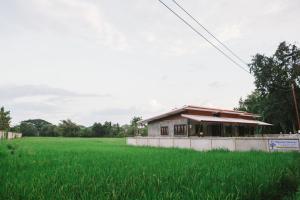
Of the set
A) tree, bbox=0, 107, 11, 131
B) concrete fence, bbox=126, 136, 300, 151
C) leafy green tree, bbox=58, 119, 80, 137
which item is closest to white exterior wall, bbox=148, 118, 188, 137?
A: concrete fence, bbox=126, 136, 300, 151

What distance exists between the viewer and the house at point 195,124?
106 feet

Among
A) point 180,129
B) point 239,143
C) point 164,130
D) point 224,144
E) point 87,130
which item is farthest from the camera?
point 87,130

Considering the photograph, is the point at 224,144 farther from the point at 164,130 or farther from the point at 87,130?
the point at 87,130

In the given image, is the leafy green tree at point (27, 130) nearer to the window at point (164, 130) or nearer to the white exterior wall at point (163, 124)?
the white exterior wall at point (163, 124)

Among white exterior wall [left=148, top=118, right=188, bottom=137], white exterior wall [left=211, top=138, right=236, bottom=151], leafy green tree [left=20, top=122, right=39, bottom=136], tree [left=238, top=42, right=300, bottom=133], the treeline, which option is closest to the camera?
white exterior wall [left=211, top=138, right=236, bottom=151]

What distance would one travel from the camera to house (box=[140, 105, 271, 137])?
106ft

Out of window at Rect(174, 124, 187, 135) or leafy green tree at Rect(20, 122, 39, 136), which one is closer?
window at Rect(174, 124, 187, 135)

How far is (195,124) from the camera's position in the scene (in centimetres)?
3256

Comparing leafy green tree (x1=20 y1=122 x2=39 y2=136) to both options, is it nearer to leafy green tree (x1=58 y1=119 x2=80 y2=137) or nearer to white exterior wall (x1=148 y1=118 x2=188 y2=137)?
leafy green tree (x1=58 y1=119 x2=80 y2=137)

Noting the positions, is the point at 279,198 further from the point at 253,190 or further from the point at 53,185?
the point at 53,185

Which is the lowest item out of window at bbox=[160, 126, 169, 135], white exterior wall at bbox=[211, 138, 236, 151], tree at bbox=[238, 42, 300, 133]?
white exterior wall at bbox=[211, 138, 236, 151]

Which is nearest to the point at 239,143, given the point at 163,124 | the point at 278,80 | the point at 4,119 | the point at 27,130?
the point at 163,124

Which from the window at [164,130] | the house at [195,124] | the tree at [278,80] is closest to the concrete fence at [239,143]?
the house at [195,124]

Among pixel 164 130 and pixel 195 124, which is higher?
pixel 195 124
